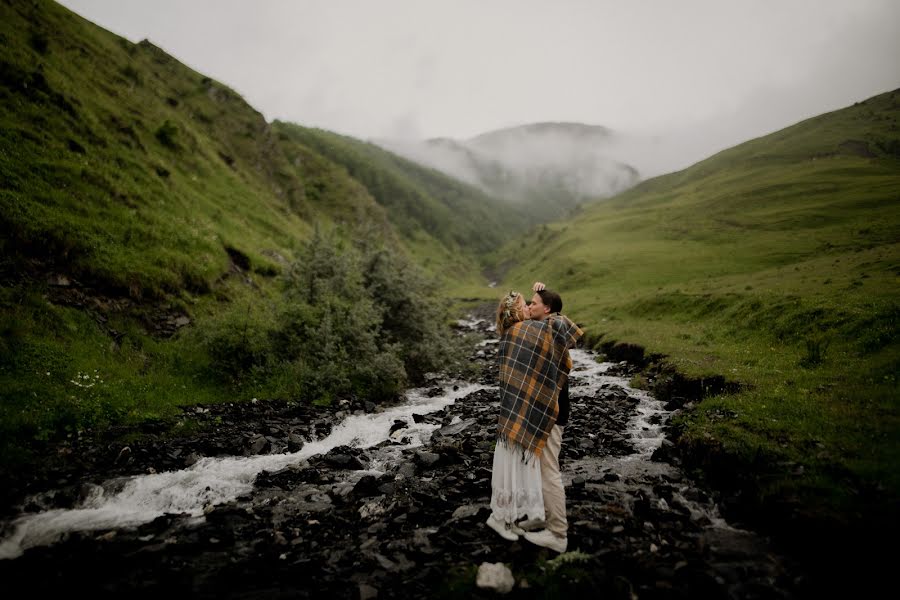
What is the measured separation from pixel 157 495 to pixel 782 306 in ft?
98.8

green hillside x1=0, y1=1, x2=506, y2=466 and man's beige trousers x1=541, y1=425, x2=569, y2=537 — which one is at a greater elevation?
green hillside x1=0, y1=1, x2=506, y2=466

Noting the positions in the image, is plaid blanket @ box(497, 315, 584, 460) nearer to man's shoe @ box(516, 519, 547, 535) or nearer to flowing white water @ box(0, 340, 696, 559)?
man's shoe @ box(516, 519, 547, 535)

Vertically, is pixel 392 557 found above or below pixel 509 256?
below

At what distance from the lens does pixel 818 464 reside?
8703 mm

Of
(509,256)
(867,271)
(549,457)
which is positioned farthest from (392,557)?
(509,256)

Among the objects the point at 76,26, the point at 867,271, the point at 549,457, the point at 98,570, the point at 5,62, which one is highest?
the point at 76,26

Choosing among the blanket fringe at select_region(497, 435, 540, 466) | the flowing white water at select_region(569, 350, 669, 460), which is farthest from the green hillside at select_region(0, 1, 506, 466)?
the blanket fringe at select_region(497, 435, 540, 466)

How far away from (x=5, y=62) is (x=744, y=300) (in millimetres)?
48076

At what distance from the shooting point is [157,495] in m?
10.1

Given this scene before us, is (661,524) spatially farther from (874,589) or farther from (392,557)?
(392,557)

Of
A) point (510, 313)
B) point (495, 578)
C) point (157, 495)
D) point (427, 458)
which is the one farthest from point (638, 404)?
point (157, 495)

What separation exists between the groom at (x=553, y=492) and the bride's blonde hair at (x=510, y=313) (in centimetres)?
38

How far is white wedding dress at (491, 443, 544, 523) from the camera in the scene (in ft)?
25.1

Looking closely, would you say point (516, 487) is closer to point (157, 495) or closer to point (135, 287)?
point (157, 495)
